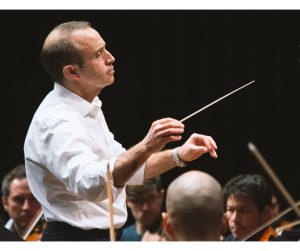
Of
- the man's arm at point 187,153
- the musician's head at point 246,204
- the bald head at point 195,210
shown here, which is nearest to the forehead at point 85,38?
the man's arm at point 187,153

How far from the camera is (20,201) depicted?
11.7 ft

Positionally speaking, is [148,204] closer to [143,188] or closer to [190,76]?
[143,188]

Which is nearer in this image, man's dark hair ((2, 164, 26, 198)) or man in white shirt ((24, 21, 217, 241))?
man in white shirt ((24, 21, 217, 241))

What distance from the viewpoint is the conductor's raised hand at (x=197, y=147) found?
225cm

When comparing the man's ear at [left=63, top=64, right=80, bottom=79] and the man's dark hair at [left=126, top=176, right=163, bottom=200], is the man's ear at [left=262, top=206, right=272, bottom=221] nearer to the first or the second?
the man's dark hair at [left=126, top=176, right=163, bottom=200]

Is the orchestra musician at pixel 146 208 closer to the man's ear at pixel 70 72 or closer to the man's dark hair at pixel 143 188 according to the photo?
the man's dark hair at pixel 143 188

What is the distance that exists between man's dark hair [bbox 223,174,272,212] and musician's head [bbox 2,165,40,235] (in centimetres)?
92

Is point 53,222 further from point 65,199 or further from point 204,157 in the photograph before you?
point 204,157

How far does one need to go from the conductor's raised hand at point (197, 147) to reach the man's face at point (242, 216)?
0.78 m

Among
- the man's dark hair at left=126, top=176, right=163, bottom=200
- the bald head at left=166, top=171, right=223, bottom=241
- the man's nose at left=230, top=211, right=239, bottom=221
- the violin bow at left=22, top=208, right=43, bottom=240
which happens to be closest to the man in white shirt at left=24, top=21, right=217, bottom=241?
the bald head at left=166, top=171, right=223, bottom=241

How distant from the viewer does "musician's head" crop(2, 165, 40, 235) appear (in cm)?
354
